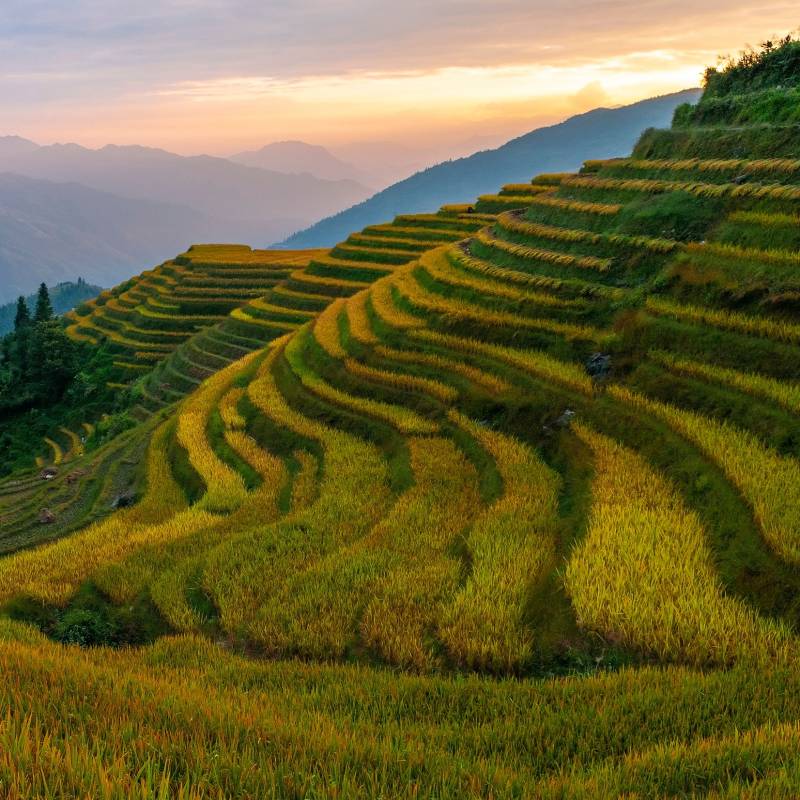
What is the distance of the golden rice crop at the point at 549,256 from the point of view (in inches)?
631

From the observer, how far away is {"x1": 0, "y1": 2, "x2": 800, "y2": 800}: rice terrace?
435 centimetres

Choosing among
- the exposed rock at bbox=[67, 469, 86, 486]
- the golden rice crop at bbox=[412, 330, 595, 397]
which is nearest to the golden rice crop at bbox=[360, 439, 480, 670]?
the golden rice crop at bbox=[412, 330, 595, 397]

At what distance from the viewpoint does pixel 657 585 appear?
6.83 metres

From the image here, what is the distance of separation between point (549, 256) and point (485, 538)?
1107cm

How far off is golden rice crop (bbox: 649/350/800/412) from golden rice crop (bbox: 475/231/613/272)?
4423mm

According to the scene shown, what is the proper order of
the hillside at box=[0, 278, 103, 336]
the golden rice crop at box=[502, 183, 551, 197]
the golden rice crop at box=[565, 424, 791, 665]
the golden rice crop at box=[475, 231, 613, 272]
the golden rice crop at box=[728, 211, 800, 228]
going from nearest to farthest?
the golden rice crop at box=[565, 424, 791, 665], the golden rice crop at box=[728, 211, 800, 228], the golden rice crop at box=[475, 231, 613, 272], the golden rice crop at box=[502, 183, 551, 197], the hillside at box=[0, 278, 103, 336]

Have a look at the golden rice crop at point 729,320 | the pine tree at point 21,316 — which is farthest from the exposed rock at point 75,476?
the pine tree at point 21,316

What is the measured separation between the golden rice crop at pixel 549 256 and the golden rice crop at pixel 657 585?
8019mm

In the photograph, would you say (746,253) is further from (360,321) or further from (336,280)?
(336,280)

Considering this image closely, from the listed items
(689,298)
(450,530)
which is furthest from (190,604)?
(689,298)

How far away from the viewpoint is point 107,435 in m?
31.2

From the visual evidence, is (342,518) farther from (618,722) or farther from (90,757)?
(90,757)

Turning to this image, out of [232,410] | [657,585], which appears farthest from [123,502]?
[657,585]

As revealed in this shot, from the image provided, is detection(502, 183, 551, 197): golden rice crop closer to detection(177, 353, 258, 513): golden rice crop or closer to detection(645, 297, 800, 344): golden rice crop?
detection(177, 353, 258, 513): golden rice crop
